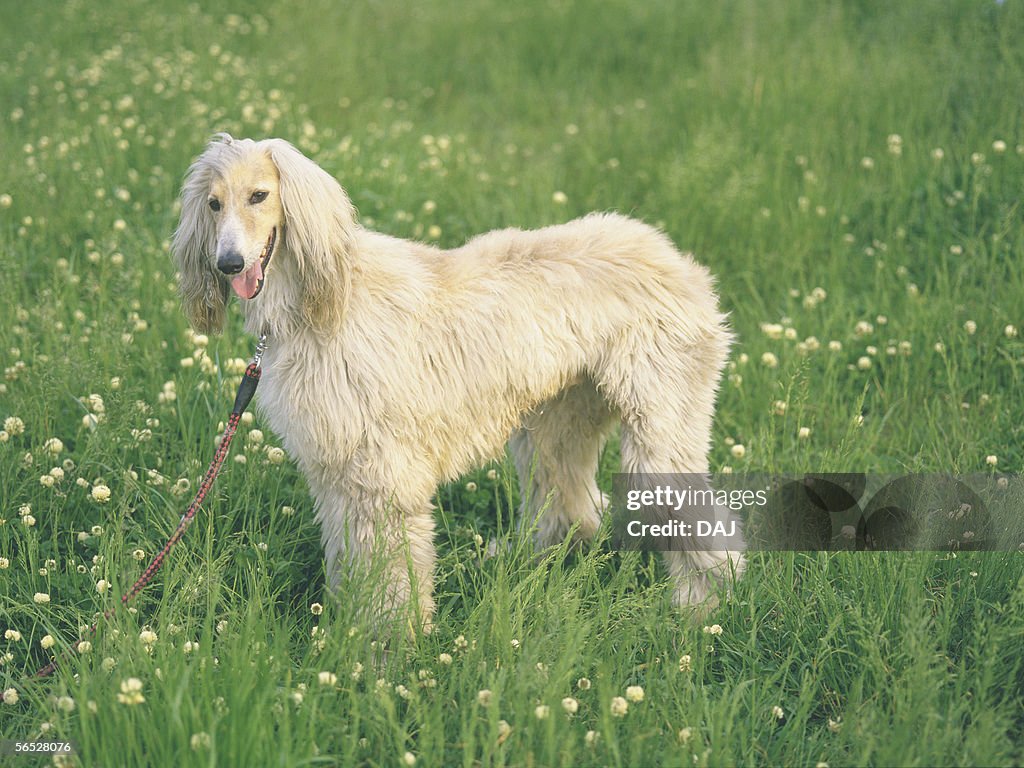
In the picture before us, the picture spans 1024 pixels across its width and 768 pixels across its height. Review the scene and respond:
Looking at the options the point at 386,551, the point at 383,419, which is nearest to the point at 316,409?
the point at 383,419

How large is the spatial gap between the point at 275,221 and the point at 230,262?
0.29 m

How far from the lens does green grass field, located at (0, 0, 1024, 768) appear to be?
3113 mm

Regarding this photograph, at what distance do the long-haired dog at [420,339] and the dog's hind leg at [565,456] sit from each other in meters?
0.04

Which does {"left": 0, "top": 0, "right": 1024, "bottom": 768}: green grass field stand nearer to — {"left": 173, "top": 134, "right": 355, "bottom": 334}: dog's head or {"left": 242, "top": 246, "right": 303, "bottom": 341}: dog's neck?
{"left": 242, "top": 246, "right": 303, "bottom": 341}: dog's neck

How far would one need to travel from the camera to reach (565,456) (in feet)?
14.9

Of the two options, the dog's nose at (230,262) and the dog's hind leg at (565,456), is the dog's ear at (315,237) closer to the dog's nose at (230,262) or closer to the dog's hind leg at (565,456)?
the dog's nose at (230,262)

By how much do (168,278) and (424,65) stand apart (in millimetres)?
4775

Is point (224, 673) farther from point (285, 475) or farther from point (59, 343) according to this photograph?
point (59, 343)

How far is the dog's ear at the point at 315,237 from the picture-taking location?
11.8 feet

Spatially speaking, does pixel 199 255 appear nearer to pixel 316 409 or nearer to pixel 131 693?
pixel 316 409

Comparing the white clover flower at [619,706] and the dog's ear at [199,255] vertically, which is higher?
the dog's ear at [199,255]

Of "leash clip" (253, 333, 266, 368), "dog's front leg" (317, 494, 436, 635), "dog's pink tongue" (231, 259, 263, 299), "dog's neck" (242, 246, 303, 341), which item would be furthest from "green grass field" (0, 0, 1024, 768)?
"dog's pink tongue" (231, 259, 263, 299)

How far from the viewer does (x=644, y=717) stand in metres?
3.15

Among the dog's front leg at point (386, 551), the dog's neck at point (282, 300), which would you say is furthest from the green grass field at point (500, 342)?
the dog's neck at point (282, 300)
